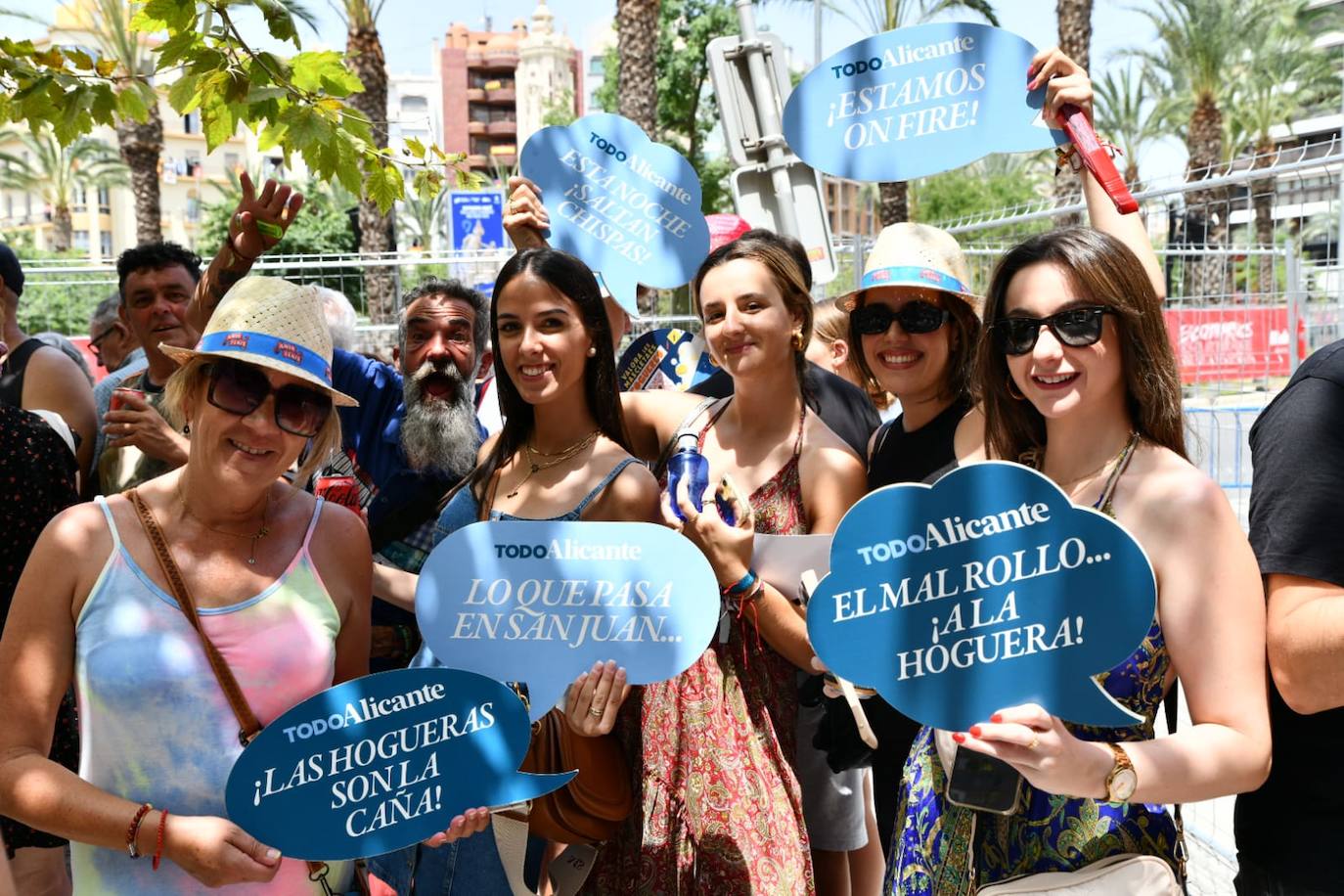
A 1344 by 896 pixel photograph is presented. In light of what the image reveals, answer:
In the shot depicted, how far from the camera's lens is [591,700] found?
2.40 meters

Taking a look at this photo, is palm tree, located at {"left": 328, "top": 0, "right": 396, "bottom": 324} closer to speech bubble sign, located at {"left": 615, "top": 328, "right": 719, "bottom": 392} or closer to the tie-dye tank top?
speech bubble sign, located at {"left": 615, "top": 328, "right": 719, "bottom": 392}

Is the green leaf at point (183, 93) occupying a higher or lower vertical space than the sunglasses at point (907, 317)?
higher

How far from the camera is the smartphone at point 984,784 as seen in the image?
76.2 inches

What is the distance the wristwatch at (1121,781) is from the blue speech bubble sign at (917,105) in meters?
1.67

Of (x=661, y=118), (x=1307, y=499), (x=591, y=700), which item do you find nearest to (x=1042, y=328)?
(x=1307, y=499)

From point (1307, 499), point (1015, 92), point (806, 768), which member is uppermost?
point (1015, 92)

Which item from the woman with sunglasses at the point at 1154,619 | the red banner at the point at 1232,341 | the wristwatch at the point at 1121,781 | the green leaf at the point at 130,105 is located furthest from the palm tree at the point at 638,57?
the wristwatch at the point at 1121,781

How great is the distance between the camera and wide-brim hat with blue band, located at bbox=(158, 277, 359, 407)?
2.27 m

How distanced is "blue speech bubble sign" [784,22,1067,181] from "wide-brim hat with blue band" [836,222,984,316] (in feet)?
0.58

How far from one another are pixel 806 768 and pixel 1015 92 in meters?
1.86

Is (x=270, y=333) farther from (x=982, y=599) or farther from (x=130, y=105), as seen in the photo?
(x=130, y=105)

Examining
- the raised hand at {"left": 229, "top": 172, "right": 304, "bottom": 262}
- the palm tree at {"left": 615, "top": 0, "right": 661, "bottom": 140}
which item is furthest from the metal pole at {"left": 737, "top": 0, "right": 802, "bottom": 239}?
the palm tree at {"left": 615, "top": 0, "right": 661, "bottom": 140}

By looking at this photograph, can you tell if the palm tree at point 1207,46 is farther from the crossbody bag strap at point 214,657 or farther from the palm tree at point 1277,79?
the crossbody bag strap at point 214,657

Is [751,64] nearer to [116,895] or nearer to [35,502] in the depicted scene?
[35,502]
